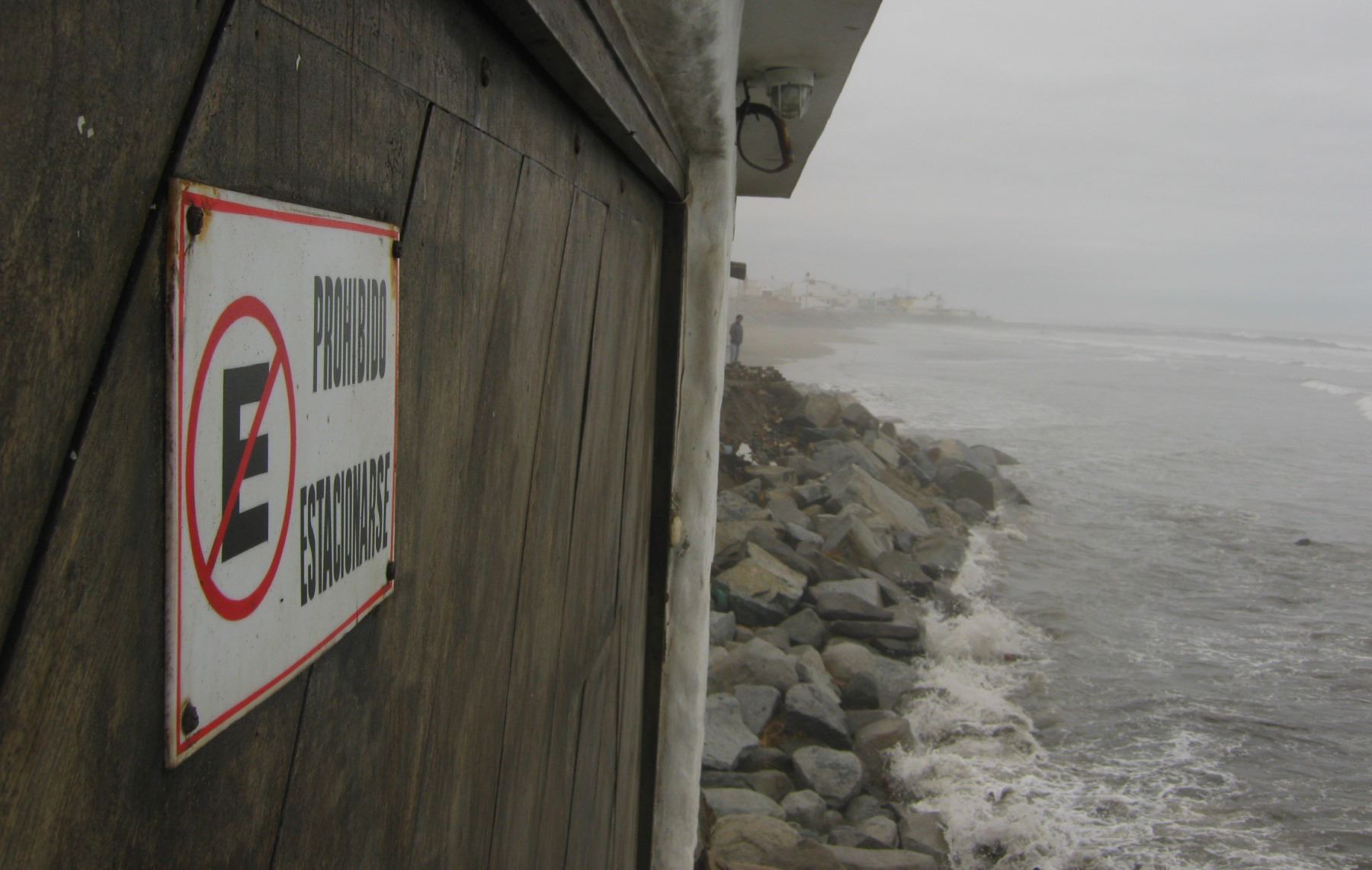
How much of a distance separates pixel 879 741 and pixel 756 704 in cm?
90

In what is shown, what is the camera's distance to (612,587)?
6.48ft

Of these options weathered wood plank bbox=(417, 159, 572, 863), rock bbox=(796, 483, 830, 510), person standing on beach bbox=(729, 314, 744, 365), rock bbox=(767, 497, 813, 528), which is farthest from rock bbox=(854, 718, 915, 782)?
person standing on beach bbox=(729, 314, 744, 365)

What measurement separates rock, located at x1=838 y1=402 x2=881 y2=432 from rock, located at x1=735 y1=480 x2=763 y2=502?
17.1ft

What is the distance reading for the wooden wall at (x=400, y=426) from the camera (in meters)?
0.43

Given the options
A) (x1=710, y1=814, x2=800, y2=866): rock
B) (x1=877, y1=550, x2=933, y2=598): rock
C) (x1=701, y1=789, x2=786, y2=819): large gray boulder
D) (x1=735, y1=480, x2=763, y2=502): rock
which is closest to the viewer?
(x1=710, y1=814, x2=800, y2=866): rock

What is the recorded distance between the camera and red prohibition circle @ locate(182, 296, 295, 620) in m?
0.52

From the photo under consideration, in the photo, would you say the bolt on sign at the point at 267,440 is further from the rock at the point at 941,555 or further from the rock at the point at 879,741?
the rock at the point at 941,555

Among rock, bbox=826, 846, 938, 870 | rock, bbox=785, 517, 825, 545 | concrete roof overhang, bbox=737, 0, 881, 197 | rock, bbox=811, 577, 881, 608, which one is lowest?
rock, bbox=826, 846, 938, 870

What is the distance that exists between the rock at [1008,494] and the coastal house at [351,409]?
1545cm

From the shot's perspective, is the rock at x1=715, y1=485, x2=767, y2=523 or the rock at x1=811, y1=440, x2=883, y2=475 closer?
the rock at x1=715, y1=485, x2=767, y2=523

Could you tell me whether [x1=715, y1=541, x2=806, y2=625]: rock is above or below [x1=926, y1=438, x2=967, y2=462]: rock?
below

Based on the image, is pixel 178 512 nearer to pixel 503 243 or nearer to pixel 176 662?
pixel 176 662

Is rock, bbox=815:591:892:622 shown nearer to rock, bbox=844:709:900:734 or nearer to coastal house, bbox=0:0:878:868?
rock, bbox=844:709:900:734

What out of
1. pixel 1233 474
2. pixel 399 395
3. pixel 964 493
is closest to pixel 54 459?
pixel 399 395
